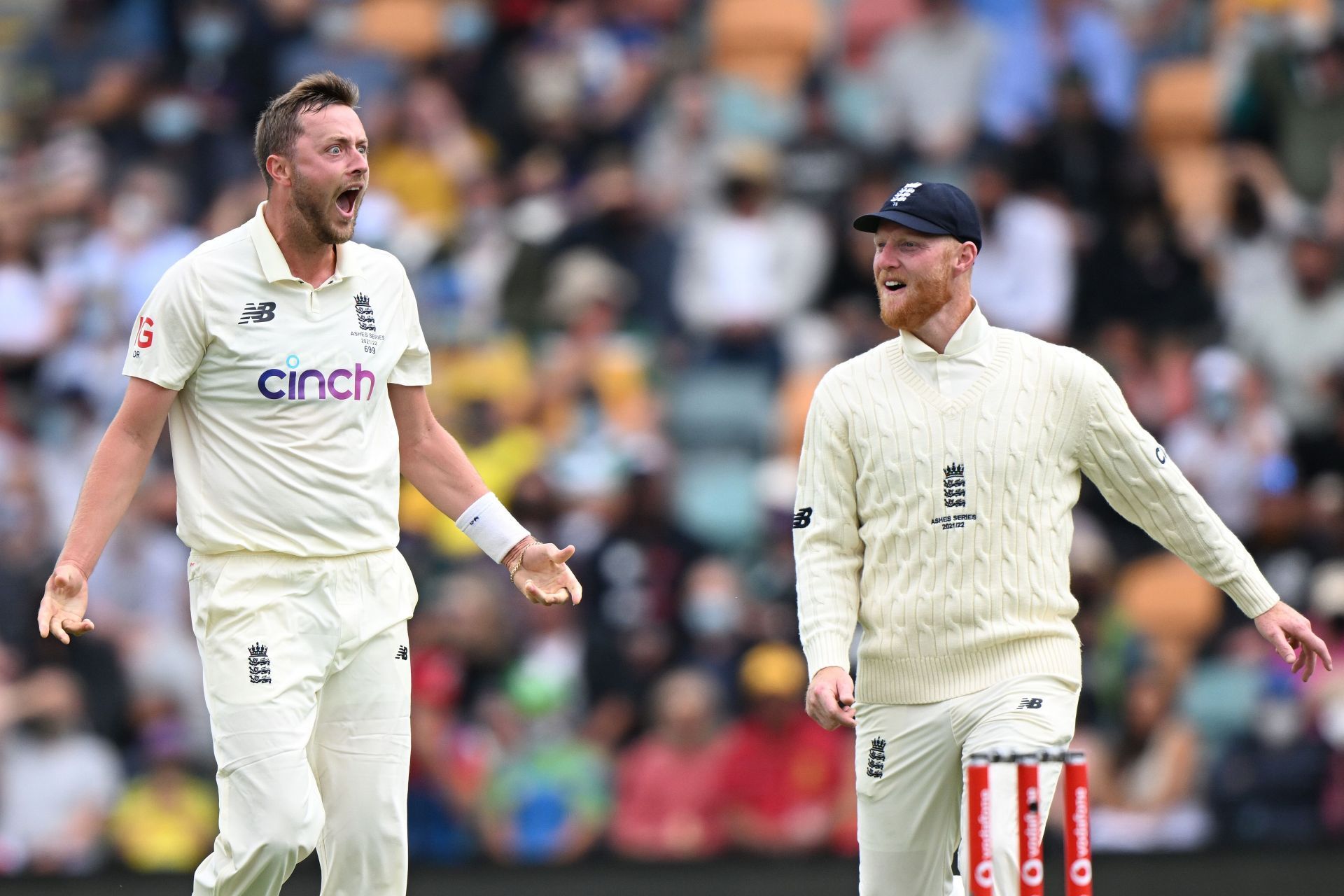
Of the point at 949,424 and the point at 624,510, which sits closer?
the point at 949,424

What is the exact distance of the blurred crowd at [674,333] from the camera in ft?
32.8

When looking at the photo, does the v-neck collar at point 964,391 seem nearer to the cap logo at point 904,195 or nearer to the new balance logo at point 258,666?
the cap logo at point 904,195

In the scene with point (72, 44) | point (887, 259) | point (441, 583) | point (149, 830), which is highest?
point (72, 44)

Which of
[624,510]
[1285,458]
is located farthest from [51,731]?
[1285,458]

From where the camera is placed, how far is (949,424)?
5.85 m

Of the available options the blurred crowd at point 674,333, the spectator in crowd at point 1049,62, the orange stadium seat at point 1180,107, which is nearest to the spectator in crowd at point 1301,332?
the blurred crowd at point 674,333

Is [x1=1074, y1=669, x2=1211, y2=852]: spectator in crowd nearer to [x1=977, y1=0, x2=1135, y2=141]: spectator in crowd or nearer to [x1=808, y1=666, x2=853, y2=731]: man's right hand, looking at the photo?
[x1=977, y1=0, x2=1135, y2=141]: spectator in crowd

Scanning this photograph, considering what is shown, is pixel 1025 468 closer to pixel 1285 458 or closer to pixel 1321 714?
pixel 1321 714

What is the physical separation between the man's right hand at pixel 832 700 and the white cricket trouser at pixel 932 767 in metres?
0.30

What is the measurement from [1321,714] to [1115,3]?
18.3 feet

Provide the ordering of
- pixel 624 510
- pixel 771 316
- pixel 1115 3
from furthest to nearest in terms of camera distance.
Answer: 1. pixel 1115 3
2. pixel 771 316
3. pixel 624 510

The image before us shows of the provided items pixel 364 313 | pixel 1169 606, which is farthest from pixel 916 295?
pixel 1169 606

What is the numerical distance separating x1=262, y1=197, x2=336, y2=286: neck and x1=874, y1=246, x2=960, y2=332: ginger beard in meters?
1.62

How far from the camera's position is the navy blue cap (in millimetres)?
5797
